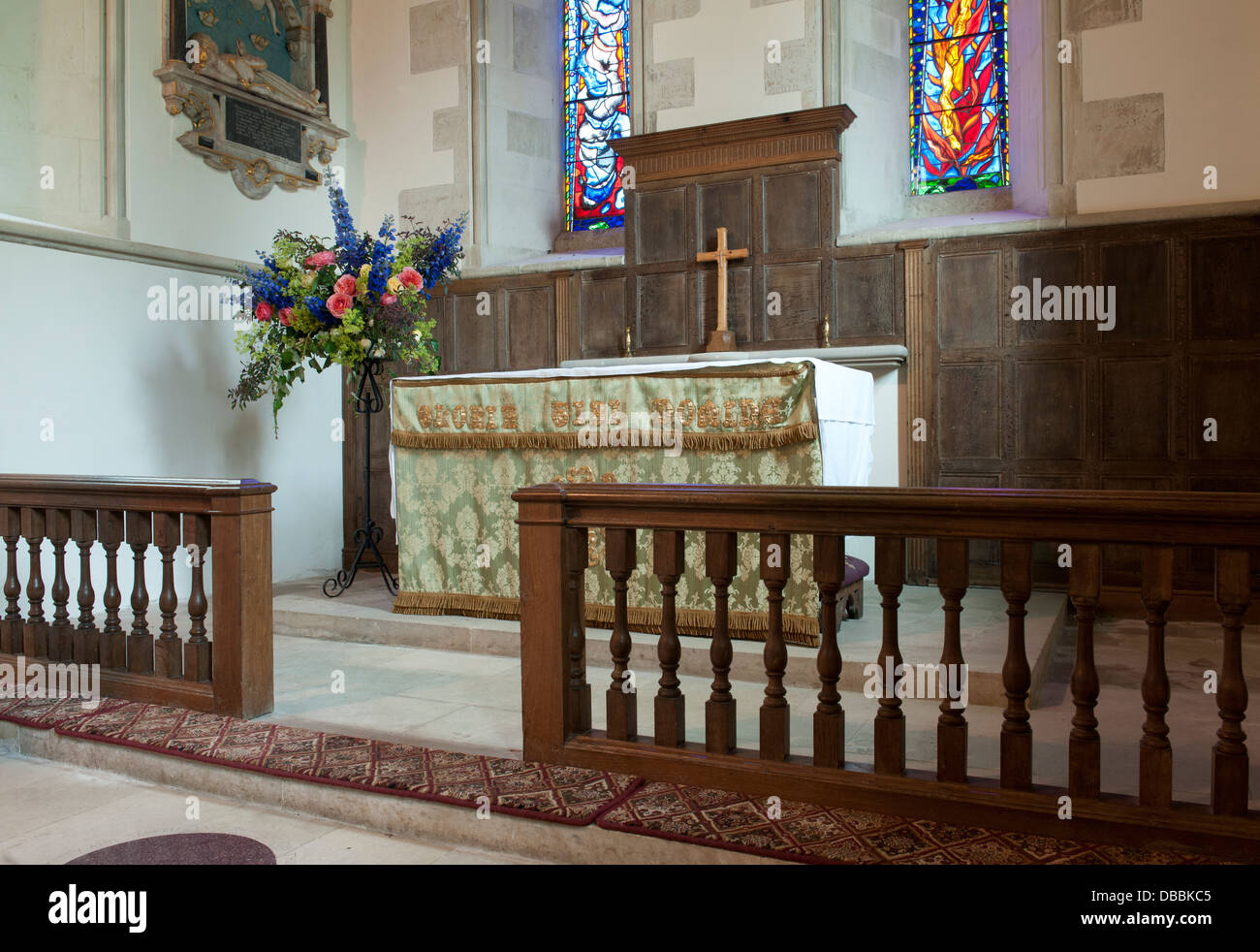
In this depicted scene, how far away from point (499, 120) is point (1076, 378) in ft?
14.6

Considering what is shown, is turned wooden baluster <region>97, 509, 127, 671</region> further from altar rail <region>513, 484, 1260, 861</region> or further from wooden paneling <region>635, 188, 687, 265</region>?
wooden paneling <region>635, 188, 687, 265</region>

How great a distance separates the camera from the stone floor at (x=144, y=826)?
2479 mm

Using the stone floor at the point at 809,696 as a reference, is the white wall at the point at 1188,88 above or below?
above

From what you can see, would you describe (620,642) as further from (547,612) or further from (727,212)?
(727,212)

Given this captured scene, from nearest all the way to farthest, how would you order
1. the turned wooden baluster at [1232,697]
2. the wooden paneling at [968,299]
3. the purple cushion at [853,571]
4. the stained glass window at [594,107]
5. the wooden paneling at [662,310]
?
the turned wooden baluster at [1232,697] → the purple cushion at [853,571] → the wooden paneling at [968,299] → the wooden paneling at [662,310] → the stained glass window at [594,107]

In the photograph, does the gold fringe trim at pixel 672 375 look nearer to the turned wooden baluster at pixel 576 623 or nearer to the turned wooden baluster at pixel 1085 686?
the turned wooden baluster at pixel 576 623

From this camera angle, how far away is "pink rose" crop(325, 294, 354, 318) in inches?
193

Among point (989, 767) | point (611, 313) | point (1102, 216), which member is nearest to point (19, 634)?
point (989, 767)

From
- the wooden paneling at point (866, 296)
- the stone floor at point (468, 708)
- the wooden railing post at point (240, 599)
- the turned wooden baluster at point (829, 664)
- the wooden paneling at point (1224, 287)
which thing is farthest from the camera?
the wooden paneling at point (866, 296)

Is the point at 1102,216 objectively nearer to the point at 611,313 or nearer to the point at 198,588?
the point at 611,313

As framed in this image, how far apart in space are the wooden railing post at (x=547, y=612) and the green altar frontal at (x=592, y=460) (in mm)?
1096

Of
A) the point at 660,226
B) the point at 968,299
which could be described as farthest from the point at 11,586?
the point at 968,299

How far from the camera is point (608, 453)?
14.3 ft

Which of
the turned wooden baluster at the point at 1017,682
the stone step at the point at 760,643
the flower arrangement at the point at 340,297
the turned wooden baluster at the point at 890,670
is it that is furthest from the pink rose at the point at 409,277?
the turned wooden baluster at the point at 1017,682
